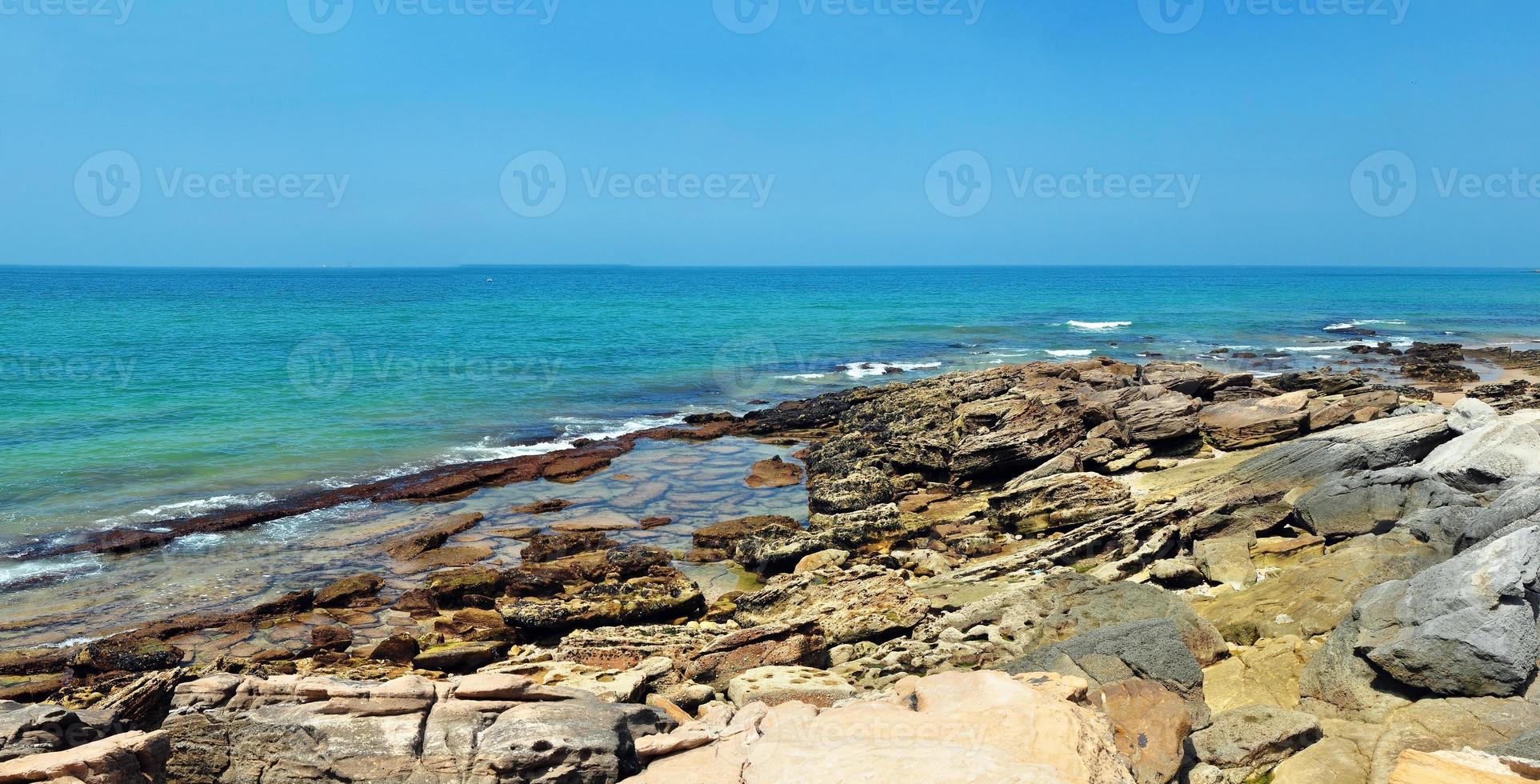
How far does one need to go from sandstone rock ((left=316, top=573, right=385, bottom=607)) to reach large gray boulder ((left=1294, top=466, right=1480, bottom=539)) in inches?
598

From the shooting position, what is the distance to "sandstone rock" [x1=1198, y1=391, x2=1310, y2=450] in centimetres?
1822

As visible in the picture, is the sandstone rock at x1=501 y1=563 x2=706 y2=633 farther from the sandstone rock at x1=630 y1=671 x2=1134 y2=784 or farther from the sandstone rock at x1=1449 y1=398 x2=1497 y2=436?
the sandstone rock at x1=1449 y1=398 x2=1497 y2=436

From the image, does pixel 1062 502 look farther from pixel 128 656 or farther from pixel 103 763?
pixel 128 656

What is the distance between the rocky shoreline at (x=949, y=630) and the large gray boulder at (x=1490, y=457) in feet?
0.17

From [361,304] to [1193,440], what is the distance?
9390 cm

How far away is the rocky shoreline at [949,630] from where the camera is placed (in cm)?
646

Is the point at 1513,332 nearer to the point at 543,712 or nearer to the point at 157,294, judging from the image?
the point at 543,712

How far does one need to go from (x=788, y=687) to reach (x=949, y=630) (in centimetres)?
302

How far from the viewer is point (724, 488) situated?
22.5 m

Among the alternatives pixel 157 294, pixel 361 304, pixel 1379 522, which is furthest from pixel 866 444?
pixel 157 294

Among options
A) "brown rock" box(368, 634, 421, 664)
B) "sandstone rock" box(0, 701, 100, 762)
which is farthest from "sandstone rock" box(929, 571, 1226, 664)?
"sandstone rock" box(0, 701, 100, 762)

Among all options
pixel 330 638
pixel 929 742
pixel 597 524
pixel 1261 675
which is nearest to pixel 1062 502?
pixel 1261 675

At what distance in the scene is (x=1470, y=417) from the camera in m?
15.3

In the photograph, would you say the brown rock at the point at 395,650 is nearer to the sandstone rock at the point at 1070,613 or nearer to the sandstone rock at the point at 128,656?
the sandstone rock at the point at 128,656
